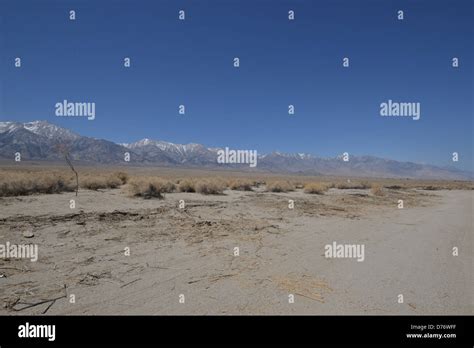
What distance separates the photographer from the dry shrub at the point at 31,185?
1430 centimetres

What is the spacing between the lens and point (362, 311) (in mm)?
4730

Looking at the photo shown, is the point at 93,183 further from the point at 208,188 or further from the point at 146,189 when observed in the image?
the point at 208,188

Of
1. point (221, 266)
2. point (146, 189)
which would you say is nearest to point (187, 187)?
point (146, 189)

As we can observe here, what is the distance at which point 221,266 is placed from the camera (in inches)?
257

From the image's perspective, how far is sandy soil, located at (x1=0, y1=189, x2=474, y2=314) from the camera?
15.9ft
